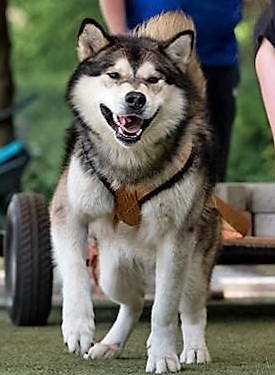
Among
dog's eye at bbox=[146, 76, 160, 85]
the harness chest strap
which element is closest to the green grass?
the harness chest strap

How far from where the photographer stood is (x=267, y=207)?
261 inches

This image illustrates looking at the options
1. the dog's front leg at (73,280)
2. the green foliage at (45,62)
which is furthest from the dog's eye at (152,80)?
the green foliage at (45,62)

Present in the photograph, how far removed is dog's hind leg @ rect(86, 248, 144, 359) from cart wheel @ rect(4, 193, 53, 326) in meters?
0.96

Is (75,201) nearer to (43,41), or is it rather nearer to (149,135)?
(149,135)

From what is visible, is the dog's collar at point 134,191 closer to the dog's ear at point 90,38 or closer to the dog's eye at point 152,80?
the dog's eye at point 152,80

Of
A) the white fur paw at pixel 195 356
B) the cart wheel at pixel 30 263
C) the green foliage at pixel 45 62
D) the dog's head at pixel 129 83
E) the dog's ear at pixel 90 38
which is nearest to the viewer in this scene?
the dog's head at pixel 129 83

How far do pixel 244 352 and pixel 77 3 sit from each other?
14400mm

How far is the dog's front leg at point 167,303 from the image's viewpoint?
4602mm

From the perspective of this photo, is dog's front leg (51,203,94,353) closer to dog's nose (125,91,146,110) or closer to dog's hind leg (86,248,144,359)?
dog's hind leg (86,248,144,359)

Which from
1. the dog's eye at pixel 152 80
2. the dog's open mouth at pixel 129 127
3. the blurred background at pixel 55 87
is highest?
the blurred background at pixel 55 87

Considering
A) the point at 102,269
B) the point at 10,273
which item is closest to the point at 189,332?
the point at 102,269

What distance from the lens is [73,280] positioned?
4.64 m

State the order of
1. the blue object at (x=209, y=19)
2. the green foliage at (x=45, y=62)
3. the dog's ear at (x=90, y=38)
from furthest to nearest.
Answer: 1. the green foliage at (x=45, y=62)
2. the blue object at (x=209, y=19)
3. the dog's ear at (x=90, y=38)

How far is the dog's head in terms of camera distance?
15.1 ft
